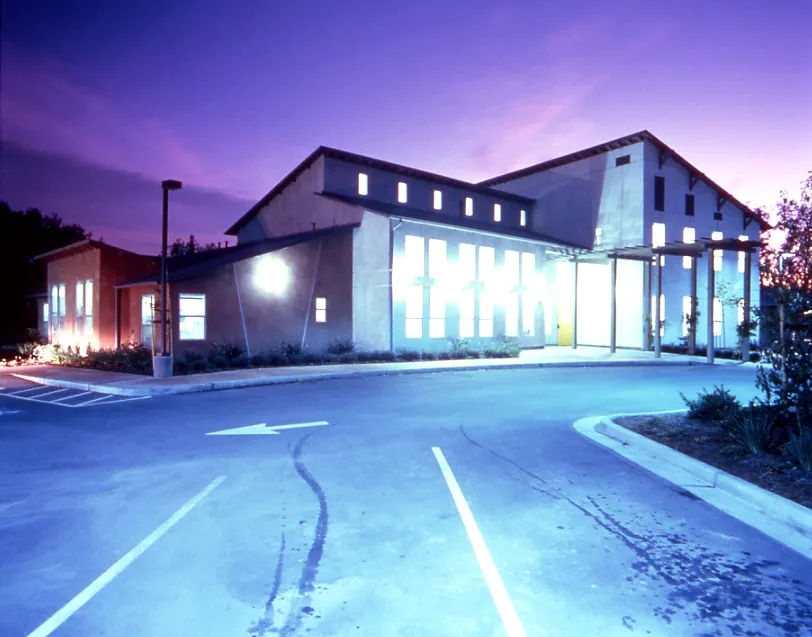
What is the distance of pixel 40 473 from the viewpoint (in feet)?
23.2

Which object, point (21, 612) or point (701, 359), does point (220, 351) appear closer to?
point (21, 612)

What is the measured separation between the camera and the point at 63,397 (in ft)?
46.9

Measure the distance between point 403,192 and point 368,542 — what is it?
27.8 meters

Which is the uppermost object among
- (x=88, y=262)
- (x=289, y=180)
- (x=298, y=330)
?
(x=289, y=180)

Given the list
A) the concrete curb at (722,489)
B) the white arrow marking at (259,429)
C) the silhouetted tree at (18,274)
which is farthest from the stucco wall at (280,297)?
the silhouetted tree at (18,274)

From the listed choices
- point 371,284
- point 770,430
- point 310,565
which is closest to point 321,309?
point 371,284

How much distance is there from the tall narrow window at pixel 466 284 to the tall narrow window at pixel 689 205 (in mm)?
15637

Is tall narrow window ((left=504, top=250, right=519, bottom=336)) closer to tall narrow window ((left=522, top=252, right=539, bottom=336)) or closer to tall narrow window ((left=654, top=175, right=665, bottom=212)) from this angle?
tall narrow window ((left=522, top=252, right=539, bottom=336))

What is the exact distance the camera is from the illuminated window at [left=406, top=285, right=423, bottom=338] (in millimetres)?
26484

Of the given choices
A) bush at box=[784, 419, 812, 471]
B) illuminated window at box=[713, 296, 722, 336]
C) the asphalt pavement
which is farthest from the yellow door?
bush at box=[784, 419, 812, 471]

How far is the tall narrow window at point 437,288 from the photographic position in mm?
27359

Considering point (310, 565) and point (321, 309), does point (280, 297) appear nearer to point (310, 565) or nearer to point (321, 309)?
point (321, 309)

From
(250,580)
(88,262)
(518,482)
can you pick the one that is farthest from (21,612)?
(88,262)

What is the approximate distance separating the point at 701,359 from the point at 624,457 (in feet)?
72.5
